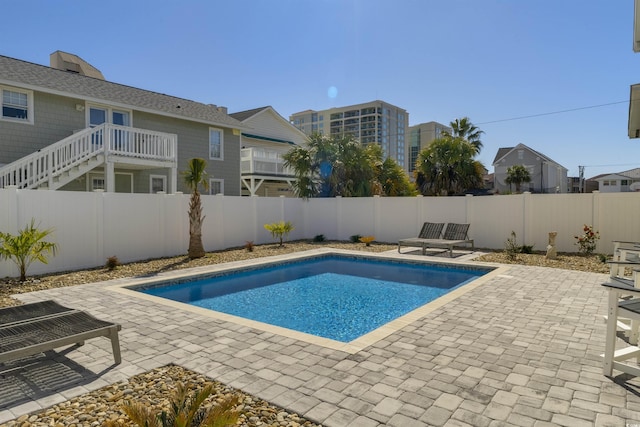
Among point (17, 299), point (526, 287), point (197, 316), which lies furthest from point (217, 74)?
point (526, 287)

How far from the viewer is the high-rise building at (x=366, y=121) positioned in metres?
91.8

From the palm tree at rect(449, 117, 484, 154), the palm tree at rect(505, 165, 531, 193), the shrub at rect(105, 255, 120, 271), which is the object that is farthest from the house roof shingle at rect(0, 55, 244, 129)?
the palm tree at rect(505, 165, 531, 193)

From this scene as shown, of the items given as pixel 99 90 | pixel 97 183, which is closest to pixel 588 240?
pixel 97 183

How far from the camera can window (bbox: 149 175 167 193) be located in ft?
54.4

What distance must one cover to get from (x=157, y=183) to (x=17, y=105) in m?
5.62

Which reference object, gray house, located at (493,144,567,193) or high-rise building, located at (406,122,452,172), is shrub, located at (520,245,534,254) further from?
high-rise building, located at (406,122,452,172)

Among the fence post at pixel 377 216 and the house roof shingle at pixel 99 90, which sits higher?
the house roof shingle at pixel 99 90

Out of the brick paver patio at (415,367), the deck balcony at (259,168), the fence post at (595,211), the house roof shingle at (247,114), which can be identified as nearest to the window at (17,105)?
the deck balcony at (259,168)

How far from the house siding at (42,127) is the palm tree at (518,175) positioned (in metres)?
39.1

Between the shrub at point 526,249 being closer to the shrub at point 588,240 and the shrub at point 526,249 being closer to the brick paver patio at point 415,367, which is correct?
the shrub at point 588,240

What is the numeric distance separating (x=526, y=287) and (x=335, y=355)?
5252 millimetres

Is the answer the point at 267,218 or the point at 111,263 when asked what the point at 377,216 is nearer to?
the point at 267,218

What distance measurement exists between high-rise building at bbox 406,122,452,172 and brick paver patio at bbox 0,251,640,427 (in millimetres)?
88073

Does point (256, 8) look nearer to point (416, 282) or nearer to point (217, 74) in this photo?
point (217, 74)
